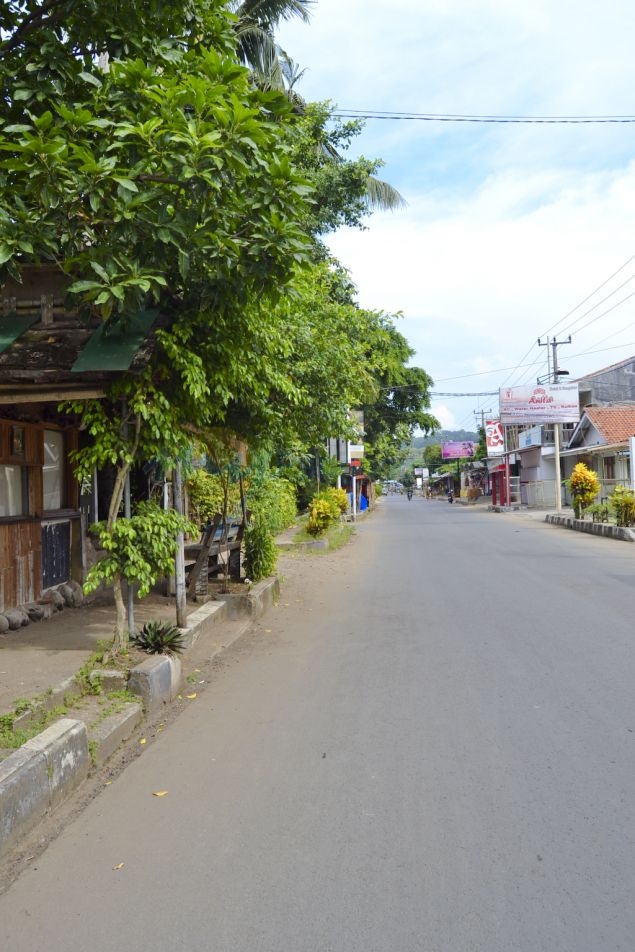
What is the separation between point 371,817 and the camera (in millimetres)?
3881

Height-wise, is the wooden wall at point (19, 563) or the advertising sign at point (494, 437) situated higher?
the advertising sign at point (494, 437)

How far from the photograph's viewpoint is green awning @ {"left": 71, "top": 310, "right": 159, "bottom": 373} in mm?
5965

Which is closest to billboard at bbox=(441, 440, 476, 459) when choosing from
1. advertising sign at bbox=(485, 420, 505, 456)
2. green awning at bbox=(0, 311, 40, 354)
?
advertising sign at bbox=(485, 420, 505, 456)

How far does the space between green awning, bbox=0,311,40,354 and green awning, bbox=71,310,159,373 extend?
2.54 feet

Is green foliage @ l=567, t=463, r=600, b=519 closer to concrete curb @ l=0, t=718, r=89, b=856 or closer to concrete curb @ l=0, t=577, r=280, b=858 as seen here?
concrete curb @ l=0, t=577, r=280, b=858

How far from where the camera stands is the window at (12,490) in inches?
337

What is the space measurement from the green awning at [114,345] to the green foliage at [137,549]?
4.57 feet

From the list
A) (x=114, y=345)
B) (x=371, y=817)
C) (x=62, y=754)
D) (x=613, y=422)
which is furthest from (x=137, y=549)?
(x=613, y=422)

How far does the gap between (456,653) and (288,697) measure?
208 centimetres

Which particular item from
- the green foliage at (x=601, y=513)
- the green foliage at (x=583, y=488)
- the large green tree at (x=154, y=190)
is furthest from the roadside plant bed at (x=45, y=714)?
the green foliage at (x=583, y=488)

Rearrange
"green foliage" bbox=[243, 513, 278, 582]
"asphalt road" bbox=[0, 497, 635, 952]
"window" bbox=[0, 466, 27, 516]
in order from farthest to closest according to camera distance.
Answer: "green foliage" bbox=[243, 513, 278, 582] < "window" bbox=[0, 466, 27, 516] < "asphalt road" bbox=[0, 497, 635, 952]

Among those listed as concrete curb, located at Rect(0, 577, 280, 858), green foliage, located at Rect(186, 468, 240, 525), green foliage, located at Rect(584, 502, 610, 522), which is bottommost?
concrete curb, located at Rect(0, 577, 280, 858)

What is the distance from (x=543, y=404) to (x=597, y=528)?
646 inches

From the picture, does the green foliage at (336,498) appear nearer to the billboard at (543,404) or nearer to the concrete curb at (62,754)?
the billboard at (543,404)
